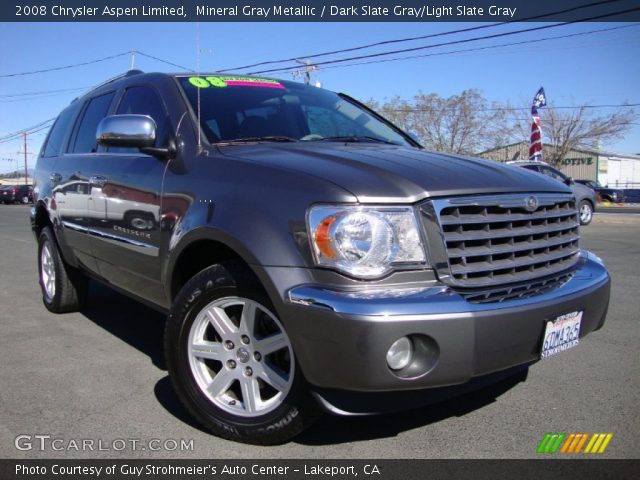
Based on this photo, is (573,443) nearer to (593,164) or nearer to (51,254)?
(51,254)

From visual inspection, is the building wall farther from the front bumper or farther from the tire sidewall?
the front bumper

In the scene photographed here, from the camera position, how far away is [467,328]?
2.25 metres

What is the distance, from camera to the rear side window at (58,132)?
5.32m

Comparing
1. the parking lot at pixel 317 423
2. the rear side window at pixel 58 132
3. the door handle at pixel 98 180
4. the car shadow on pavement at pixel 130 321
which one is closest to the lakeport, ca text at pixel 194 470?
the parking lot at pixel 317 423

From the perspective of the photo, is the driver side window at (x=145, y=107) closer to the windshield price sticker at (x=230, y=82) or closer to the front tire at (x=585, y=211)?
the windshield price sticker at (x=230, y=82)

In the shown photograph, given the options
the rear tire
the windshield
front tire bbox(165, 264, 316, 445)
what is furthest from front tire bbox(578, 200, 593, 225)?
front tire bbox(165, 264, 316, 445)

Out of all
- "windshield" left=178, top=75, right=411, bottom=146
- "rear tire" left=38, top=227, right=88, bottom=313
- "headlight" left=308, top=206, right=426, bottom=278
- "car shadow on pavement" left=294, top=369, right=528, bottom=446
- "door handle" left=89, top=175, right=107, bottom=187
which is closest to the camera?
"headlight" left=308, top=206, right=426, bottom=278

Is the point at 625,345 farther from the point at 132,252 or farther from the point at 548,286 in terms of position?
the point at 132,252

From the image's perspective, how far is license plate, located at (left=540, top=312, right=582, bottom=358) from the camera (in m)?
2.55

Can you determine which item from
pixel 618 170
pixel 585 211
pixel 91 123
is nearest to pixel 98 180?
pixel 91 123

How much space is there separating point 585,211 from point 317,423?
52.4 feet

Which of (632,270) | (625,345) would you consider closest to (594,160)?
(632,270)

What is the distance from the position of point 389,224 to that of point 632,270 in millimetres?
6590

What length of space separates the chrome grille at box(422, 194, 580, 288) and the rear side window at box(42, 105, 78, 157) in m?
4.07
